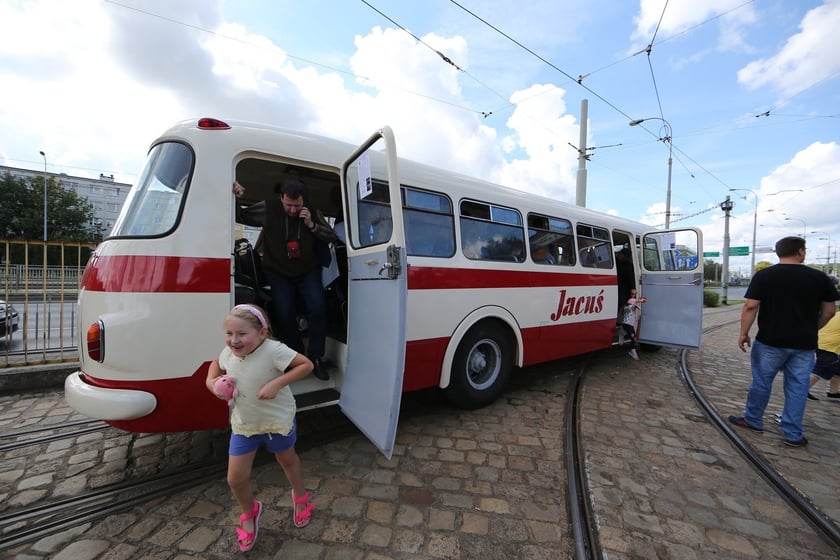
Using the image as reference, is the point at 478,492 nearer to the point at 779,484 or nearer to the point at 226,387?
the point at 226,387

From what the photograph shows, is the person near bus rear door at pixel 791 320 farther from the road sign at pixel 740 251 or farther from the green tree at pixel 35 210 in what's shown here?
the green tree at pixel 35 210

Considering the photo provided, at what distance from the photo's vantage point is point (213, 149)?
2611 mm

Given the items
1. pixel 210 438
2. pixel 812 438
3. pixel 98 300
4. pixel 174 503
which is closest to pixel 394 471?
pixel 174 503

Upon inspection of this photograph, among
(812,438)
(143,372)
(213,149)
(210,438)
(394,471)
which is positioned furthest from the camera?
(812,438)

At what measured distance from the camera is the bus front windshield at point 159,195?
256 centimetres

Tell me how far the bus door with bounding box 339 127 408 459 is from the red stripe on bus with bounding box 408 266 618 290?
0.54m

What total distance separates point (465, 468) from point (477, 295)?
1676 mm

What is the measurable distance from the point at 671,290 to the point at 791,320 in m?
2.76

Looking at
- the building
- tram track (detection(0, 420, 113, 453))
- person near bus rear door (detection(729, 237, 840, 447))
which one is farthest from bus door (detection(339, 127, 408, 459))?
the building

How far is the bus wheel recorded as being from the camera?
3904mm

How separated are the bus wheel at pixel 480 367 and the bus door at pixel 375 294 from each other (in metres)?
1.32

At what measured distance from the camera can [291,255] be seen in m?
3.11

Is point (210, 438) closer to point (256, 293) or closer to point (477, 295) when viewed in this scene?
point (256, 293)

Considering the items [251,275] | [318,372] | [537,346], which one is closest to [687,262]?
[537,346]
